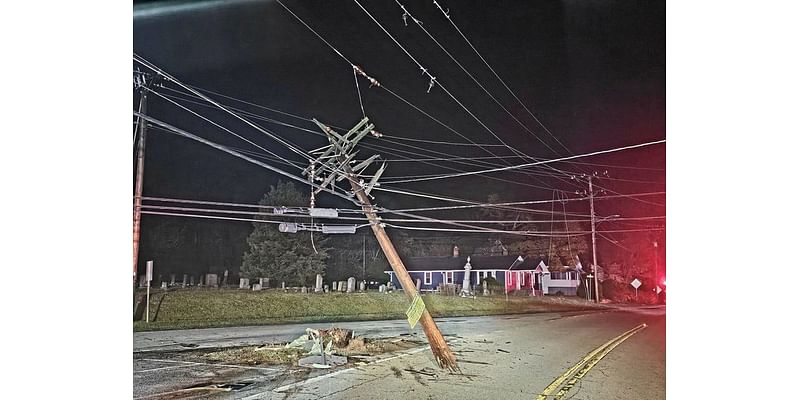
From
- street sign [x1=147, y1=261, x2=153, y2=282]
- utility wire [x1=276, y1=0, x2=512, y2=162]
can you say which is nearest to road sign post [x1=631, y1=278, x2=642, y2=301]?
utility wire [x1=276, y1=0, x2=512, y2=162]

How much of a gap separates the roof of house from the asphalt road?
192 millimetres

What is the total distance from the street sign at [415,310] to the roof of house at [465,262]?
0.41 feet

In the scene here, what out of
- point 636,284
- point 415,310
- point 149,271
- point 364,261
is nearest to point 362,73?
point 364,261

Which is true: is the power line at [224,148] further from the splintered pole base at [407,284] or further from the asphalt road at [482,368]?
the asphalt road at [482,368]

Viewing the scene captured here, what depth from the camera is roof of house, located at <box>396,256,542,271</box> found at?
2508 mm

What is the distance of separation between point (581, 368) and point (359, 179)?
1.10m

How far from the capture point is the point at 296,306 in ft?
8.68

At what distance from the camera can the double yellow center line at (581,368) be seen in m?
2.40

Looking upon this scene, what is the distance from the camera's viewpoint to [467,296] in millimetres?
2514

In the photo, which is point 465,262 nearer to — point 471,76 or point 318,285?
point 318,285
